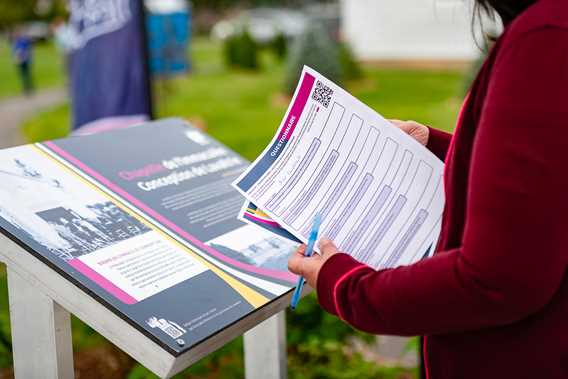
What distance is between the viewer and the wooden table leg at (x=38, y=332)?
1643mm

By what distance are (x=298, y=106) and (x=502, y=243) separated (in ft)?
1.82

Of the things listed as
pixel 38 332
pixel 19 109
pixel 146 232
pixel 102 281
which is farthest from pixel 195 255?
pixel 19 109

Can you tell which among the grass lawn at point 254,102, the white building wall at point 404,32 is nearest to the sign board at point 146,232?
the grass lawn at point 254,102

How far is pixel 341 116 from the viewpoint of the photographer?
142 centimetres

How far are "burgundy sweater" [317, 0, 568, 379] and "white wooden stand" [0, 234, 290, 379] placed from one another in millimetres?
427

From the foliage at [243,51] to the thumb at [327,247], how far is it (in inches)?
739

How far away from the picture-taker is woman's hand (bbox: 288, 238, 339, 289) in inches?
50.3

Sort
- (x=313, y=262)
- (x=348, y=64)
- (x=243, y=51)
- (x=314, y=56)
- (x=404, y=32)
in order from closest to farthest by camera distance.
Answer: (x=313, y=262) → (x=314, y=56) → (x=348, y=64) → (x=404, y=32) → (x=243, y=51)

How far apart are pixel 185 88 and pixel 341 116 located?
15.4 m

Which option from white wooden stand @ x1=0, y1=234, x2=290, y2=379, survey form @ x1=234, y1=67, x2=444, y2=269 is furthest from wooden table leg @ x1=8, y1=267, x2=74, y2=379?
survey form @ x1=234, y1=67, x2=444, y2=269

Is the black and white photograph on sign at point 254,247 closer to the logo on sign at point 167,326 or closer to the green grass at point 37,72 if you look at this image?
the logo on sign at point 167,326

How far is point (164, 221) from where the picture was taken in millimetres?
1896

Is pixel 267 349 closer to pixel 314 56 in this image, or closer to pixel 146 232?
pixel 146 232

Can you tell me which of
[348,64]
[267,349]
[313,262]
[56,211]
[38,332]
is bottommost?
[348,64]
